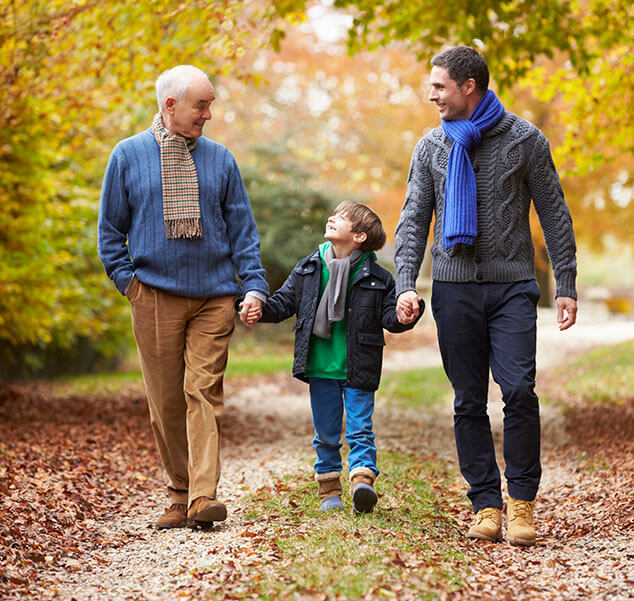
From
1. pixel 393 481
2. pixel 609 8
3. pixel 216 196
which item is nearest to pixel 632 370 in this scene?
pixel 609 8

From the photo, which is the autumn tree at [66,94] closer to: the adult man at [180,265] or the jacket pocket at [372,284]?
the adult man at [180,265]

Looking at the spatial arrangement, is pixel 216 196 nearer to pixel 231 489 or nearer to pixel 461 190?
pixel 461 190

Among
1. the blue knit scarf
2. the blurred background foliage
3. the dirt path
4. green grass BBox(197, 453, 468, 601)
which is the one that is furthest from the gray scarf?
the blurred background foliage

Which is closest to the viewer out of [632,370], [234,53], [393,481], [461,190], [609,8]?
[461,190]

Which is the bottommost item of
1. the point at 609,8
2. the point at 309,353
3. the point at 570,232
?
the point at 309,353

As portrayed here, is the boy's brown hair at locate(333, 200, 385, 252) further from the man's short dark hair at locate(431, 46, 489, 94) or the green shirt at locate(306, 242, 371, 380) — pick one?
the man's short dark hair at locate(431, 46, 489, 94)

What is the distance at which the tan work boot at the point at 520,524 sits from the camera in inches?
160

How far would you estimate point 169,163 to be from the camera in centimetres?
425

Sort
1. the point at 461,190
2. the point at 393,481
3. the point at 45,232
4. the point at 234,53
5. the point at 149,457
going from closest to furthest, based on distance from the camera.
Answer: the point at 461,190 → the point at 393,481 → the point at 234,53 → the point at 149,457 → the point at 45,232

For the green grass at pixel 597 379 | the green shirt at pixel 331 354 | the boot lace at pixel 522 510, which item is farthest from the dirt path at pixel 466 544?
the green grass at pixel 597 379

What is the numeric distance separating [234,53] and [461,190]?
3278 mm

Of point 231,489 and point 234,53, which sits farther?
point 234,53

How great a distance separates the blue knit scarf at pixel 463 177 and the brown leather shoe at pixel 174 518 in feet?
6.69

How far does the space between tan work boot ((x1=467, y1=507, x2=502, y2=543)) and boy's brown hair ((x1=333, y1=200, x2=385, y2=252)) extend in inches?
58.8
